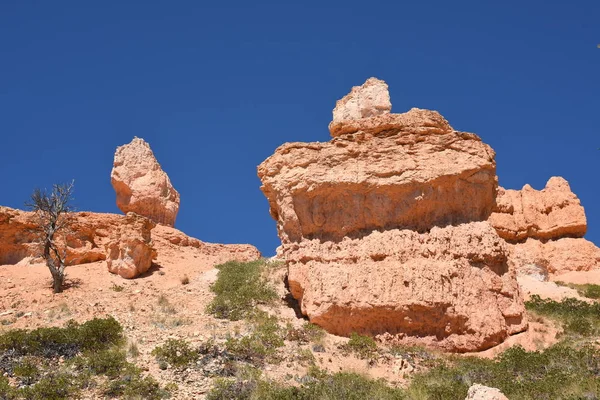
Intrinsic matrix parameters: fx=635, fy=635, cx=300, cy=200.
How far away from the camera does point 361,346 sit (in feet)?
50.0

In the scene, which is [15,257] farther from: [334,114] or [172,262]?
[334,114]

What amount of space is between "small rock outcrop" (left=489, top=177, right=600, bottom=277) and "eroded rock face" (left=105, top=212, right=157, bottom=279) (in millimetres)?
17372

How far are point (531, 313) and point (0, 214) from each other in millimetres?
18608

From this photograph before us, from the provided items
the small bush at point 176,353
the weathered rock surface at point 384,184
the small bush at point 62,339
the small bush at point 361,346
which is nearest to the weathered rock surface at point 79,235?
the small bush at point 62,339

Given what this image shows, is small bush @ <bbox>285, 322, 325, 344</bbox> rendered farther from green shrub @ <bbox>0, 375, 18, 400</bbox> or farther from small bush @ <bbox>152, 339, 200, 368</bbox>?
green shrub @ <bbox>0, 375, 18, 400</bbox>

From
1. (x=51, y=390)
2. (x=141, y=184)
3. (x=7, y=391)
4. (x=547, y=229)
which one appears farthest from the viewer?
(x=547, y=229)

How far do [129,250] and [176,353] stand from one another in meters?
8.27

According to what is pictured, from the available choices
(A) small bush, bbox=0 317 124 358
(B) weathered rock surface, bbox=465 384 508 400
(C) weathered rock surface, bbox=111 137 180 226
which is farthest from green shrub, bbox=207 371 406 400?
(C) weathered rock surface, bbox=111 137 180 226

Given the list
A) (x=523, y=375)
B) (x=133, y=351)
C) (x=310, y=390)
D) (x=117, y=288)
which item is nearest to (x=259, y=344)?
(x=133, y=351)

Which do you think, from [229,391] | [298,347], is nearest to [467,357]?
[298,347]

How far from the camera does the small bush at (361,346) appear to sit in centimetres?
1486

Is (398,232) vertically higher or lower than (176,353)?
higher

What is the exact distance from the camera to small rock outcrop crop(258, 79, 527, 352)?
15.8 m

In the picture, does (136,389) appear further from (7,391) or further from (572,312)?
(572,312)
